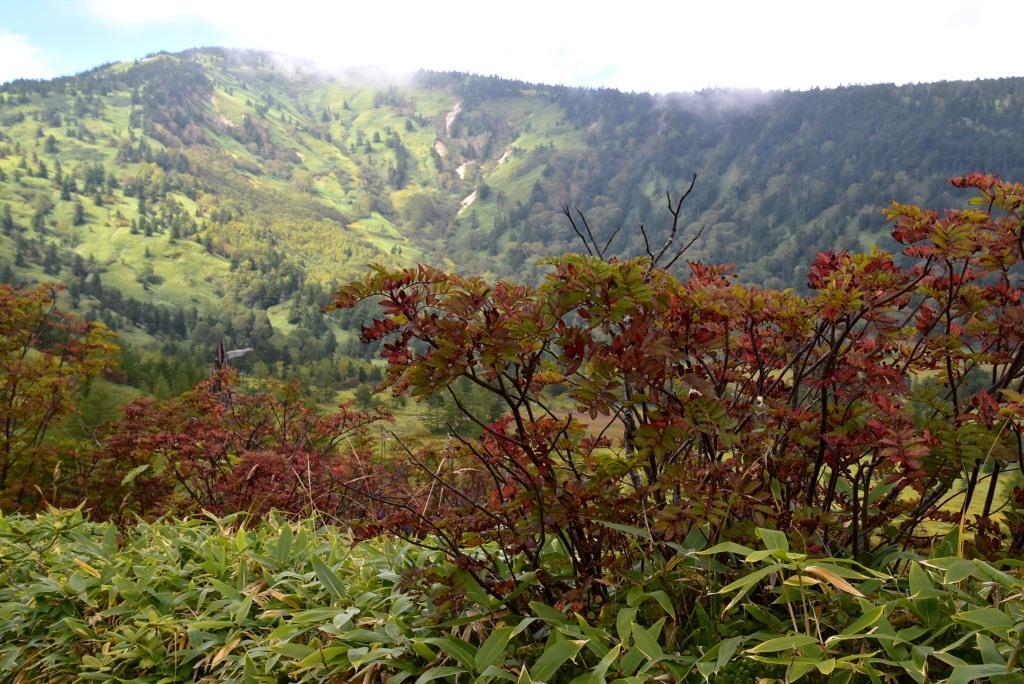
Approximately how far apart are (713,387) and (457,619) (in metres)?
1.21

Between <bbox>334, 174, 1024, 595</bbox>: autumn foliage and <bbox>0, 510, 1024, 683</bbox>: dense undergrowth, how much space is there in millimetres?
160

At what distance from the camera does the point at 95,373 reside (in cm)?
1129

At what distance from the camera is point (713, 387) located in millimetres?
2207

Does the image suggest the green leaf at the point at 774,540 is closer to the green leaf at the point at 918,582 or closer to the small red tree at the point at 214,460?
the green leaf at the point at 918,582

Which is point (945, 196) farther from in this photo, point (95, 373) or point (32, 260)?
point (32, 260)

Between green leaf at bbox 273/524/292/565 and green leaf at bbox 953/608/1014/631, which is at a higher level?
green leaf at bbox 953/608/1014/631

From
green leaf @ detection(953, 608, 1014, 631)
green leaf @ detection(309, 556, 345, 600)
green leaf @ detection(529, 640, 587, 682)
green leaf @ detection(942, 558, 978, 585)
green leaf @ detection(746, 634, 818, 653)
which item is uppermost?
green leaf @ detection(942, 558, 978, 585)

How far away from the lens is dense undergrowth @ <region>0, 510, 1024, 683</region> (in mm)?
1707

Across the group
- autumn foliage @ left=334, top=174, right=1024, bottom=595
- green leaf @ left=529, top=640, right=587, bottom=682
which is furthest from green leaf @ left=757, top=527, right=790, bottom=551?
green leaf @ left=529, top=640, right=587, bottom=682

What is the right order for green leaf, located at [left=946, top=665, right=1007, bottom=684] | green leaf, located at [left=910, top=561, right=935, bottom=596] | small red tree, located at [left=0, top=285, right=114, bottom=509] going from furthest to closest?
1. small red tree, located at [left=0, top=285, right=114, bottom=509]
2. green leaf, located at [left=910, top=561, right=935, bottom=596]
3. green leaf, located at [left=946, top=665, right=1007, bottom=684]

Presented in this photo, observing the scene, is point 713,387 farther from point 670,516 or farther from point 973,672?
point 973,672

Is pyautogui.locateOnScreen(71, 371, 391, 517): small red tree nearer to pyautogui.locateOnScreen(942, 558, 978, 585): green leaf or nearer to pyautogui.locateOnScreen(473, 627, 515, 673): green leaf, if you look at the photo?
pyautogui.locateOnScreen(473, 627, 515, 673): green leaf

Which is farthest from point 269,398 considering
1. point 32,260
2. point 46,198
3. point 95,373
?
point 46,198

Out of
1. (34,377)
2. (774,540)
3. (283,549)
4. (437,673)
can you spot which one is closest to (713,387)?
(774,540)
